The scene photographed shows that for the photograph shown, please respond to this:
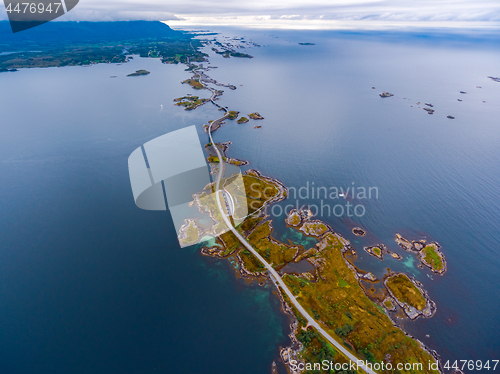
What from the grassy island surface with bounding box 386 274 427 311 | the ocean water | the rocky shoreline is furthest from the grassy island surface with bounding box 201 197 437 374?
the ocean water

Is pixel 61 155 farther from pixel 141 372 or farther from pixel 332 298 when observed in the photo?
pixel 332 298

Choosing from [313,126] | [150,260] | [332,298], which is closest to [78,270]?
[150,260]

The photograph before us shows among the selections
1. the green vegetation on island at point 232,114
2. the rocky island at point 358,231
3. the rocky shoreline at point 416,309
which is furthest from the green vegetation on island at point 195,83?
the rocky shoreline at point 416,309

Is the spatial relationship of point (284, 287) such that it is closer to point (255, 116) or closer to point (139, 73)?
point (255, 116)

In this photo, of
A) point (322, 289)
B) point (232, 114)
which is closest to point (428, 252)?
point (322, 289)

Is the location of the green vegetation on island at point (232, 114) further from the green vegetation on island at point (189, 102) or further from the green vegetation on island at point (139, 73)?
the green vegetation on island at point (139, 73)

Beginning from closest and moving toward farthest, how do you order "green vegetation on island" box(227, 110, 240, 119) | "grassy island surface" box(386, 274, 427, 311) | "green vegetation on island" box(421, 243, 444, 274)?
"grassy island surface" box(386, 274, 427, 311), "green vegetation on island" box(421, 243, 444, 274), "green vegetation on island" box(227, 110, 240, 119)

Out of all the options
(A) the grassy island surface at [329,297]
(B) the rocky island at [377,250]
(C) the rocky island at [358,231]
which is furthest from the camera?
(C) the rocky island at [358,231]

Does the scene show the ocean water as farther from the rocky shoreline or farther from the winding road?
the winding road
